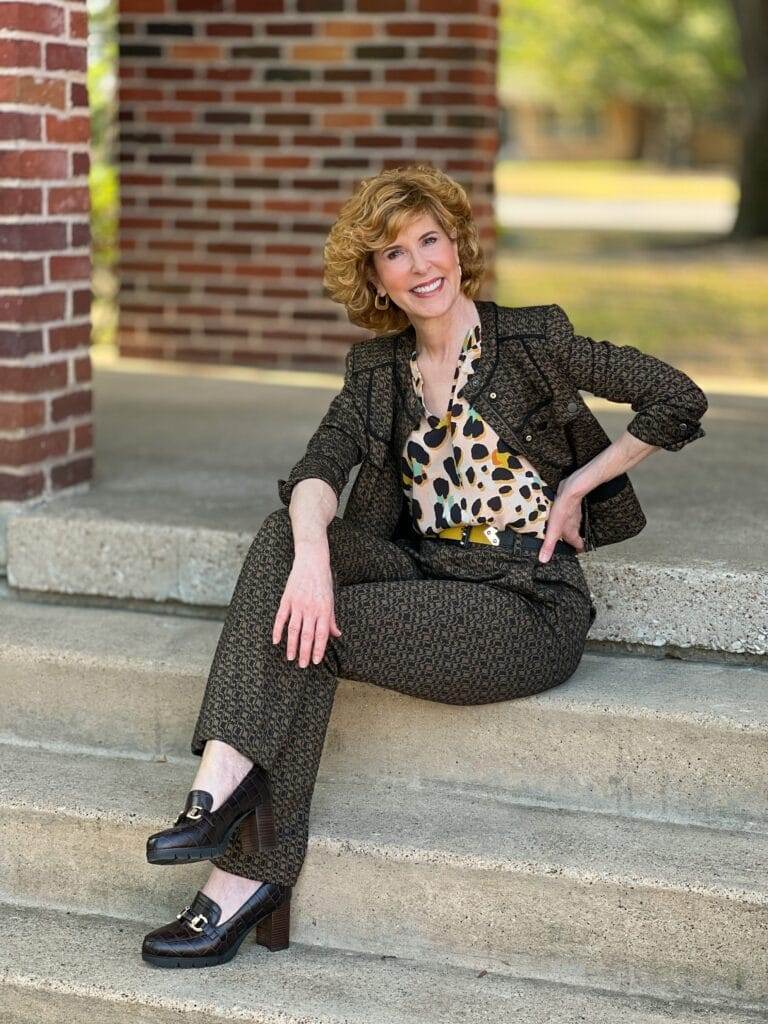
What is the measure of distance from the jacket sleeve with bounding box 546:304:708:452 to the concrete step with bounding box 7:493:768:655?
38 cm

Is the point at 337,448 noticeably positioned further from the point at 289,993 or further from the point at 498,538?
the point at 289,993

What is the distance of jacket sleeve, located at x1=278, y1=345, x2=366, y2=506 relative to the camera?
2939 mm

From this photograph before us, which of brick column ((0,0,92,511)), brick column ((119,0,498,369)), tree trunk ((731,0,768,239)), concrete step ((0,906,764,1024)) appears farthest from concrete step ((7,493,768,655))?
tree trunk ((731,0,768,239))

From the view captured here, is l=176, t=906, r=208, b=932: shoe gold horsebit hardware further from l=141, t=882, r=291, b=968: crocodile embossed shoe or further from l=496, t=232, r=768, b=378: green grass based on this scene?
l=496, t=232, r=768, b=378: green grass

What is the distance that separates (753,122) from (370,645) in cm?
1486

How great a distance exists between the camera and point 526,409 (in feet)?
9.88

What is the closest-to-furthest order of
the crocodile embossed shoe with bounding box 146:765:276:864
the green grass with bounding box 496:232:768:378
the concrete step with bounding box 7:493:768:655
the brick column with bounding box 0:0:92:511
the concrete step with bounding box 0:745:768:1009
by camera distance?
the crocodile embossed shoe with bounding box 146:765:276:864 → the concrete step with bounding box 0:745:768:1009 → the concrete step with bounding box 7:493:768:655 → the brick column with bounding box 0:0:92:511 → the green grass with bounding box 496:232:768:378

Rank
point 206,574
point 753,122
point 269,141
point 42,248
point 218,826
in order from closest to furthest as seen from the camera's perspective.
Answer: point 218,826, point 206,574, point 42,248, point 269,141, point 753,122

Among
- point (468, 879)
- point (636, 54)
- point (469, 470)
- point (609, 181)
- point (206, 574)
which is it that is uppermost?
point (636, 54)

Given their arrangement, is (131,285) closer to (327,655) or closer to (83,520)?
(83,520)

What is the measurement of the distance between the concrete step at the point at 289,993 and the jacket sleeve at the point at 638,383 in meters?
1.01

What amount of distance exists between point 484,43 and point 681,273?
9.27 meters

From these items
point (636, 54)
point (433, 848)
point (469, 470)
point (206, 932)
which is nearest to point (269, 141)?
point (469, 470)

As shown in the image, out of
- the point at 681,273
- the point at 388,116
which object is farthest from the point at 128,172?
the point at 681,273
